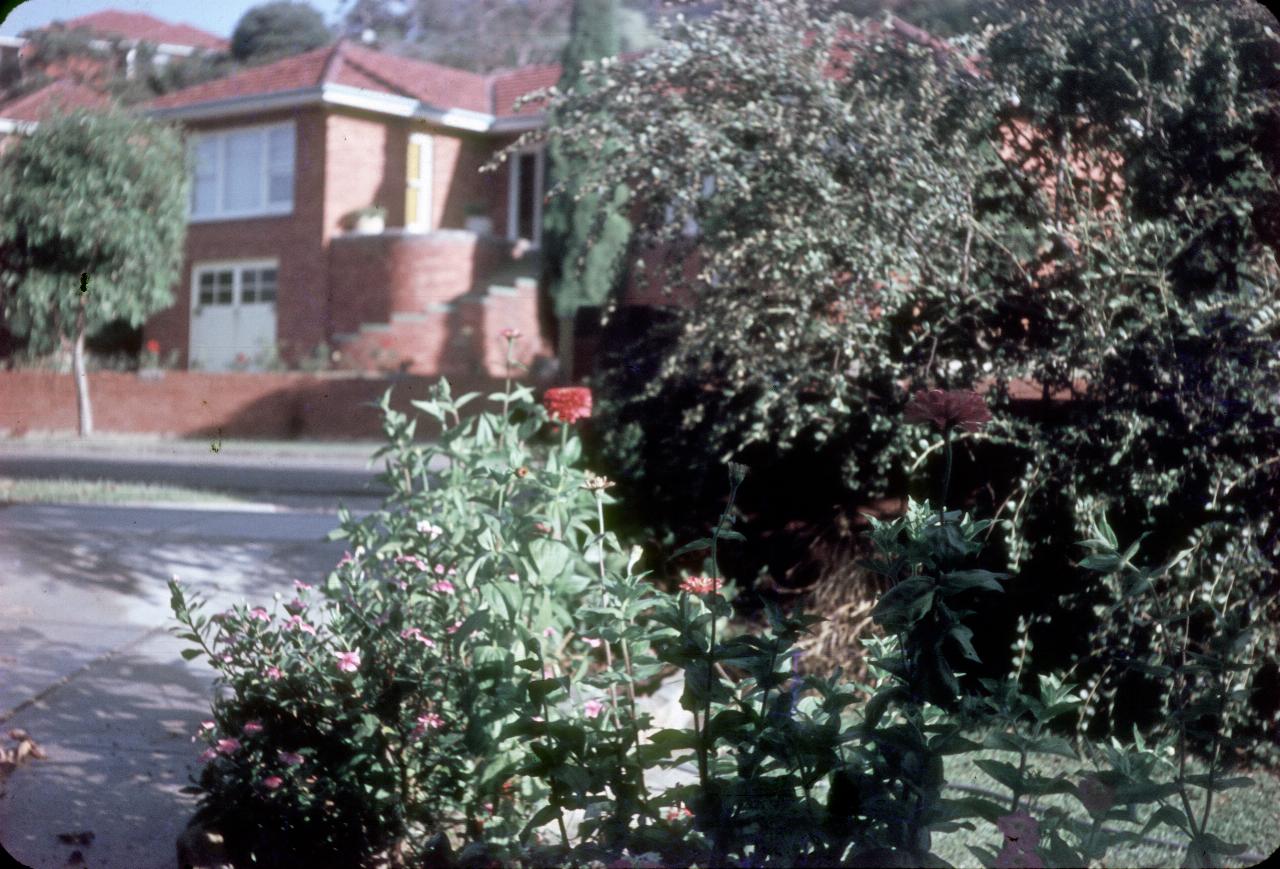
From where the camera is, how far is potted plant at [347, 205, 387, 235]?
2070cm

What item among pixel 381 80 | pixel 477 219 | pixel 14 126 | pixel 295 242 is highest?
pixel 381 80

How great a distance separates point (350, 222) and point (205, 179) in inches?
130

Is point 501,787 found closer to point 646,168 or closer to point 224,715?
point 224,715

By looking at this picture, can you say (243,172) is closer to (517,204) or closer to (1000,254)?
(517,204)

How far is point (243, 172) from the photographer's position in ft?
71.3

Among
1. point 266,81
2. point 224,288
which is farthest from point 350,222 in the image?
point 224,288

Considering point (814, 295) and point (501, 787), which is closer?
point (501, 787)

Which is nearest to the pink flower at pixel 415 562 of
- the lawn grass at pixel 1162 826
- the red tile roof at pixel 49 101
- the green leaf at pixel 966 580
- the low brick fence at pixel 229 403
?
the lawn grass at pixel 1162 826

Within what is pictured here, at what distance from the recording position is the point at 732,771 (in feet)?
8.61

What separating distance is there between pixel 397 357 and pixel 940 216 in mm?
16140

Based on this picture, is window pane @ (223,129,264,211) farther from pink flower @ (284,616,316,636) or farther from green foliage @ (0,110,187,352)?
pink flower @ (284,616,316,636)

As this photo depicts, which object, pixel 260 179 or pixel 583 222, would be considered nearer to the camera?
pixel 583 222

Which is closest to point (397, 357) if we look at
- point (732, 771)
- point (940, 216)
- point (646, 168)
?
point (646, 168)

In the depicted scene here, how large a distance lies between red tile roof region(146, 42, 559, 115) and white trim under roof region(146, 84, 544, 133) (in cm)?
9
